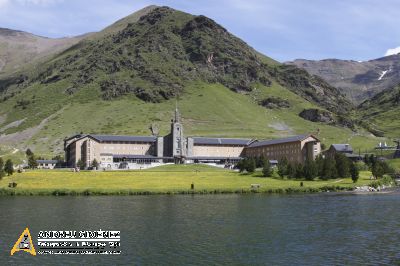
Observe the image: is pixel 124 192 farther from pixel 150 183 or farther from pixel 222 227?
pixel 222 227

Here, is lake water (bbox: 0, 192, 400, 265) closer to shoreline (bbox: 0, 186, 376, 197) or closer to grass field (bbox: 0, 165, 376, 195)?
shoreline (bbox: 0, 186, 376, 197)

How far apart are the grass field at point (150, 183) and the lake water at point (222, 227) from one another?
11.0m

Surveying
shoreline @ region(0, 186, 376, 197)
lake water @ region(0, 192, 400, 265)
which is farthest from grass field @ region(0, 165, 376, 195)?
lake water @ region(0, 192, 400, 265)

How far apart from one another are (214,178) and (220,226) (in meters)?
73.2

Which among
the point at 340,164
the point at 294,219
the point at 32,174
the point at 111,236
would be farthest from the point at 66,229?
the point at 340,164

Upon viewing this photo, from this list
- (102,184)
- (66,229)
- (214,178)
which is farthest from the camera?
(214,178)

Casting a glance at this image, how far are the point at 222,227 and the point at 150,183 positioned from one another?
6435cm

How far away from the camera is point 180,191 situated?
365 ft

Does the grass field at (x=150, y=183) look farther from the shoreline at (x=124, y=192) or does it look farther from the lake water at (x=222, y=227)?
the lake water at (x=222, y=227)

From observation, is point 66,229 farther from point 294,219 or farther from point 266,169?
point 266,169

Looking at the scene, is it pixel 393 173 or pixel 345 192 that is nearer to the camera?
pixel 345 192

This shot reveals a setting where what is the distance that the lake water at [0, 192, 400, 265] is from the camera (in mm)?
44906

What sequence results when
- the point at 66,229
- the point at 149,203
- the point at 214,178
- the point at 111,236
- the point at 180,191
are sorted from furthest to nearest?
1. the point at 214,178
2. the point at 180,191
3. the point at 149,203
4. the point at 66,229
5. the point at 111,236

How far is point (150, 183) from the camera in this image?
124500mm
